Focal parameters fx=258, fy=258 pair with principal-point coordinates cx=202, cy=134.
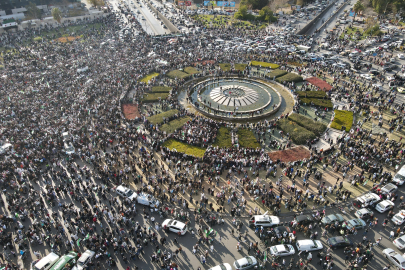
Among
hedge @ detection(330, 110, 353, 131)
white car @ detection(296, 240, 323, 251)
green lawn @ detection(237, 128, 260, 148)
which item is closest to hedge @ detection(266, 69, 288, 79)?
hedge @ detection(330, 110, 353, 131)

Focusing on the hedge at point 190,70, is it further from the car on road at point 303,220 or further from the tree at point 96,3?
the tree at point 96,3

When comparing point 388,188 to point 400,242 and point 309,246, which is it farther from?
point 309,246

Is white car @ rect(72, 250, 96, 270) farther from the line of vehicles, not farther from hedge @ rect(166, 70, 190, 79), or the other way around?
hedge @ rect(166, 70, 190, 79)

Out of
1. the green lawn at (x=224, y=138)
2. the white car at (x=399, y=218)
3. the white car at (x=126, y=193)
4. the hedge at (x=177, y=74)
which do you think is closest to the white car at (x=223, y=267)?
the white car at (x=126, y=193)

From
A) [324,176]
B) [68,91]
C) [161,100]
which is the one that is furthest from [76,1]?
[324,176]

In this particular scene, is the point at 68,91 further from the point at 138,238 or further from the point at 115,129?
the point at 138,238

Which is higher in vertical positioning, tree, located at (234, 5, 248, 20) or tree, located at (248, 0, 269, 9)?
tree, located at (248, 0, 269, 9)
